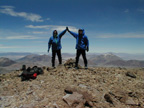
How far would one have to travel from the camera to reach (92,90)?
7590 mm

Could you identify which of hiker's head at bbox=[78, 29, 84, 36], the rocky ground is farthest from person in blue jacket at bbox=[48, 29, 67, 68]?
the rocky ground

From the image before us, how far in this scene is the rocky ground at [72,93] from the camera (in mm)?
6223

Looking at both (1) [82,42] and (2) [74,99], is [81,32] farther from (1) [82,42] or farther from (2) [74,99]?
(2) [74,99]

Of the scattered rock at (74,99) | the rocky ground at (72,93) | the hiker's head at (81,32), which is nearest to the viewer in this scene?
the scattered rock at (74,99)

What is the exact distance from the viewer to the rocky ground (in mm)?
6223

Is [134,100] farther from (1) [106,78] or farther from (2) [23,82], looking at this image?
(2) [23,82]

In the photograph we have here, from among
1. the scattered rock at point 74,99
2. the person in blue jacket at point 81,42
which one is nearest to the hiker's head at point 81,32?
the person in blue jacket at point 81,42

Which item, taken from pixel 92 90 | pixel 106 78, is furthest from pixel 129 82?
pixel 92 90

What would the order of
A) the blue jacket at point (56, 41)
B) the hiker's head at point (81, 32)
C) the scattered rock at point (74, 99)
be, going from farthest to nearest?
the blue jacket at point (56, 41), the hiker's head at point (81, 32), the scattered rock at point (74, 99)

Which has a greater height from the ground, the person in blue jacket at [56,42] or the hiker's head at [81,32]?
the hiker's head at [81,32]

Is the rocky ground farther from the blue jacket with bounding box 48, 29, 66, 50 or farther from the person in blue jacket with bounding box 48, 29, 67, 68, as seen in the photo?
the blue jacket with bounding box 48, 29, 66, 50

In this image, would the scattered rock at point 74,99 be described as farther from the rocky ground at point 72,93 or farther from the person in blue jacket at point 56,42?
the person in blue jacket at point 56,42

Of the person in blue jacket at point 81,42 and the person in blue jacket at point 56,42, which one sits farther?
the person in blue jacket at point 56,42

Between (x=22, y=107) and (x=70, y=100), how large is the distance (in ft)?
6.89
